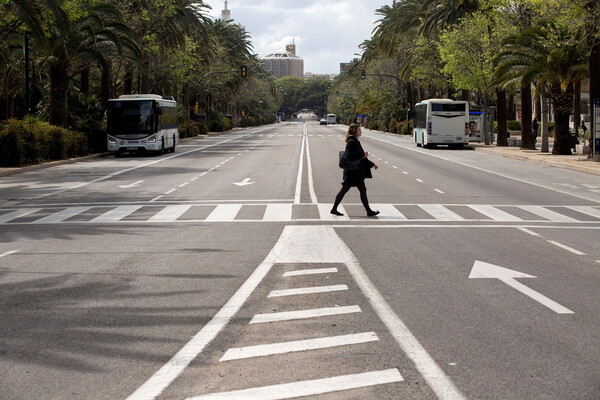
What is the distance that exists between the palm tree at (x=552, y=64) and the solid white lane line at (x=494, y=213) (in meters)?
18.1

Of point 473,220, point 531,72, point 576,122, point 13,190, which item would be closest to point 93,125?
point 13,190

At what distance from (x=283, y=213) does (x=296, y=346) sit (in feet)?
32.9

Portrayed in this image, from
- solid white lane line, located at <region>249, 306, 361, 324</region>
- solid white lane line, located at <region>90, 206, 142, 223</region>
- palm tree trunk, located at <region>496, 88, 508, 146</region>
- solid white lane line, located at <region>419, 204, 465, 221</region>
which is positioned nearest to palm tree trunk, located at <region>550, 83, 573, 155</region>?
palm tree trunk, located at <region>496, 88, 508, 146</region>

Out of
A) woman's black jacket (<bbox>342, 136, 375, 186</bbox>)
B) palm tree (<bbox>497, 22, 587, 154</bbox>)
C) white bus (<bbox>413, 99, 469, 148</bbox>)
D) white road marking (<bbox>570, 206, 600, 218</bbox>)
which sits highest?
palm tree (<bbox>497, 22, 587, 154</bbox>)

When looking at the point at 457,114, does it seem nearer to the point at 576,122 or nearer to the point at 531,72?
the point at 531,72

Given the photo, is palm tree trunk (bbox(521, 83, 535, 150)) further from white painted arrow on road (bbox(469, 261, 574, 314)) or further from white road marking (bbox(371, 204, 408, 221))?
white painted arrow on road (bbox(469, 261, 574, 314))

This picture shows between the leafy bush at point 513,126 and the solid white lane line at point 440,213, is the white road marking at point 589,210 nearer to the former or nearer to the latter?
the solid white lane line at point 440,213

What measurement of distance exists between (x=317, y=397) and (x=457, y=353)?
1540 millimetres

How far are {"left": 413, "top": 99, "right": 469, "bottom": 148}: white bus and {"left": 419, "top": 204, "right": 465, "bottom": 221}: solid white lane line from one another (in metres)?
31.9

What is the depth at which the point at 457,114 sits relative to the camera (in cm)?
4869

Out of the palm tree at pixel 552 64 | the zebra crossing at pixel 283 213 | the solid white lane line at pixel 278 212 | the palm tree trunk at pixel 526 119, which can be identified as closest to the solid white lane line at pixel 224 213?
the zebra crossing at pixel 283 213

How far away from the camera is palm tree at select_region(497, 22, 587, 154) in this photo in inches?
1385

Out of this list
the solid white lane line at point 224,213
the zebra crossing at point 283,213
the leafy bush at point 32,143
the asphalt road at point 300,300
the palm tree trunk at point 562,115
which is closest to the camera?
the asphalt road at point 300,300

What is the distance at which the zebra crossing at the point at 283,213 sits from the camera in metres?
15.4
